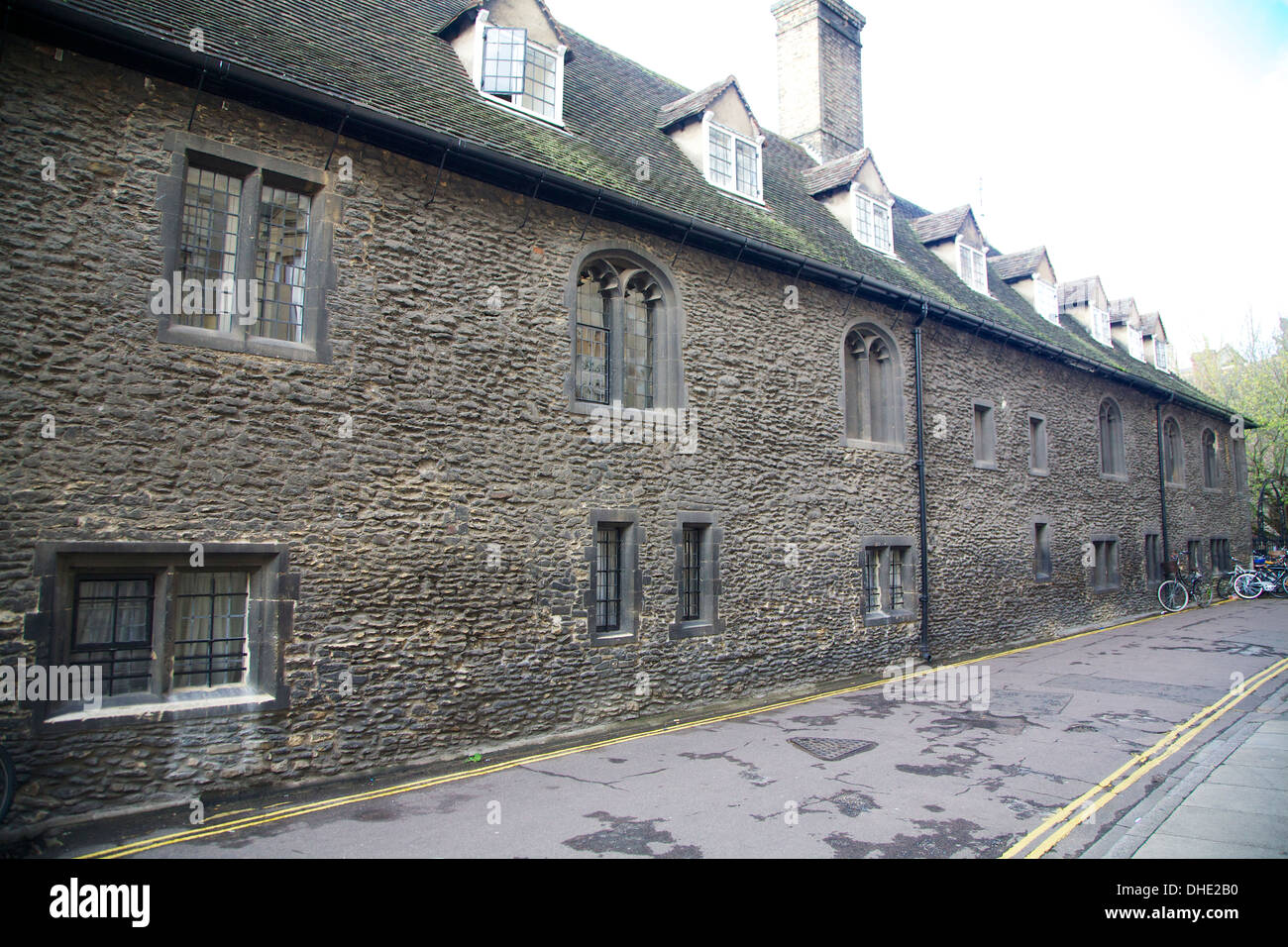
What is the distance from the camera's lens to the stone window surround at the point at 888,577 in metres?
14.3

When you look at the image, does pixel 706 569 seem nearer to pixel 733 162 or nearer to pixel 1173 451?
pixel 733 162

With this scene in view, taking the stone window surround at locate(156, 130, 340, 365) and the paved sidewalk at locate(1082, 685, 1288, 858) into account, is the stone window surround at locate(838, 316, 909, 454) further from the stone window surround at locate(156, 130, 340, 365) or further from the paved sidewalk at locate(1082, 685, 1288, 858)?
the stone window surround at locate(156, 130, 340, 365)

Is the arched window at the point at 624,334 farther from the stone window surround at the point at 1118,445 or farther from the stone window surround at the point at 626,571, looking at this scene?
the stone window surround at the point at 1118,445

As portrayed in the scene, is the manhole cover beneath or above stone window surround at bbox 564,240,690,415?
beneath

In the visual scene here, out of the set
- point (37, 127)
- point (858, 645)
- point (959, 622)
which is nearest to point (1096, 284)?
point (959, 622)

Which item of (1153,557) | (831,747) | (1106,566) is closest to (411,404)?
(831,747)

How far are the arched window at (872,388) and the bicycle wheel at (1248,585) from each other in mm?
20185

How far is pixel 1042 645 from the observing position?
17875mm

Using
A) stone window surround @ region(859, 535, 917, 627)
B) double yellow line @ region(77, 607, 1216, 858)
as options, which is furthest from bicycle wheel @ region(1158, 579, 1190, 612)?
double yellow line @ region(77, 607, 1216, 858)

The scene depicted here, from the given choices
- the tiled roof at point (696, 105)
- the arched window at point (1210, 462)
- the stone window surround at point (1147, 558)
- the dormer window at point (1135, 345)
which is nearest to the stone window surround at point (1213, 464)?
the arched window at point (1210, 462)

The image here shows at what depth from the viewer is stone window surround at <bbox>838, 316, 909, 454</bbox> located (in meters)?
14.3

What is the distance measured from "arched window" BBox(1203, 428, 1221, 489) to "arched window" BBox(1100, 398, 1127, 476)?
8224 mm

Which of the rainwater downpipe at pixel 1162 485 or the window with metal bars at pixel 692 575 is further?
the rainwater downpipe at pixel 1162 485
